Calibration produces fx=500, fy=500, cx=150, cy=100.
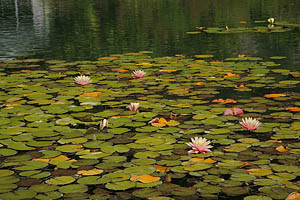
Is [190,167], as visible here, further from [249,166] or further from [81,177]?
[81,177]

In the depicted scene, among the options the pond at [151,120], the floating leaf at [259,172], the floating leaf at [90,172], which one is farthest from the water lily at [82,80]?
the floating leaf at [259,172]

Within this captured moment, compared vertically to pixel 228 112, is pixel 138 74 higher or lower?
higher

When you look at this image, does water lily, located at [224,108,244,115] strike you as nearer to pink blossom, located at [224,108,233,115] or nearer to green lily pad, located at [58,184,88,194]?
pink blossom, located at [224,108,233,115]

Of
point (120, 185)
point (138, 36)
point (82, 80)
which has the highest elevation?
point (138, 36)

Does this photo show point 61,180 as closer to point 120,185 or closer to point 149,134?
point 120,185

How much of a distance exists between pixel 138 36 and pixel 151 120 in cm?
608

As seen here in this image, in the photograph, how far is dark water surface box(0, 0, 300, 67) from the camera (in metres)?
7.89

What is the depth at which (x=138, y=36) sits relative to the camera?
32.7ft

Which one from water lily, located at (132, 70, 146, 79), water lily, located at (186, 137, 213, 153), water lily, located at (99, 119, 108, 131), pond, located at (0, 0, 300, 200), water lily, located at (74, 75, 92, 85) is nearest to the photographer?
pond, located at (0, 0, 300, 200)

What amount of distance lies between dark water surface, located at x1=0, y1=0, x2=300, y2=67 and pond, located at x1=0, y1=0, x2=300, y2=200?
0.07 metres

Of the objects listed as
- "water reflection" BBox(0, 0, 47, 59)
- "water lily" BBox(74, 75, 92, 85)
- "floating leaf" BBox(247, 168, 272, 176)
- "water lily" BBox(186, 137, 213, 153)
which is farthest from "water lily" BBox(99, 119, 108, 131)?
"water reflection" BBox(0, 0, 47, 59)

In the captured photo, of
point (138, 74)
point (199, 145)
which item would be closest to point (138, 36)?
point (138, 74)

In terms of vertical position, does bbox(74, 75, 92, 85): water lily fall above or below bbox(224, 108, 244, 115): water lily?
above

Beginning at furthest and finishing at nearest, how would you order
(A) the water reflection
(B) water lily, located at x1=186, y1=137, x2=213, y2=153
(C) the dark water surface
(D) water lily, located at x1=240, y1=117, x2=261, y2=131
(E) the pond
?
(A) the water reflection < (C) the dark water surface < (D) water lily, located at x1=240, y1=117, x2=261, y2=131 < (B) water lily, located at x1=186, y1=137, x2=213, y2=153 < (E) the pond
